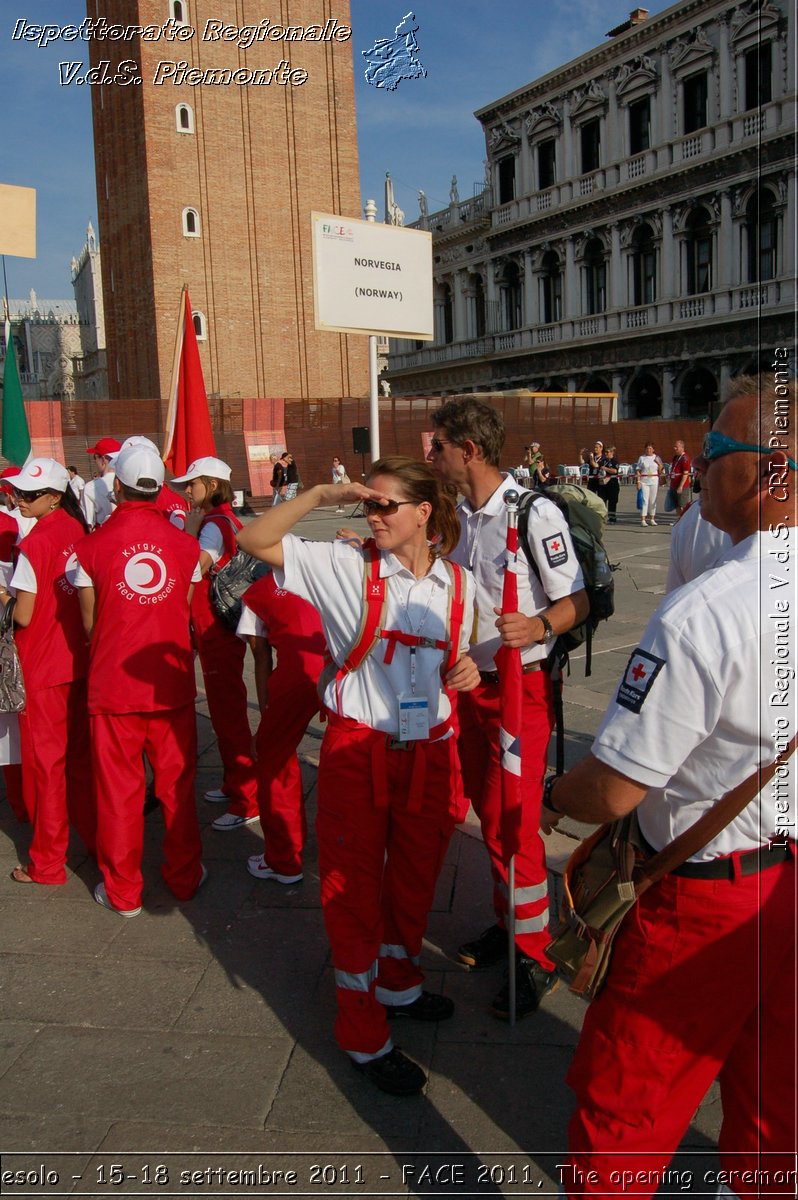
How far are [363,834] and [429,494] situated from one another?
1078 millimetres

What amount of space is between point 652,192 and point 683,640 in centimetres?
3973

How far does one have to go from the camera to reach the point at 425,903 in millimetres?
3041

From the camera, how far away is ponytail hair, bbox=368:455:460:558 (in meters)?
2.83

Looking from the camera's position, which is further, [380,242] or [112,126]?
[112,126]

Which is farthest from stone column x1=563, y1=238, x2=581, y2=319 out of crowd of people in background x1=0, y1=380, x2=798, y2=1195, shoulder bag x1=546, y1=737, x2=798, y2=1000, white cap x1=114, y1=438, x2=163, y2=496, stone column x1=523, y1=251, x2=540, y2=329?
shoulder bag x1=546, y1=737, x2=798, y2=1000

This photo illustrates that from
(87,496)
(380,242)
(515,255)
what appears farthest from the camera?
(515,255)

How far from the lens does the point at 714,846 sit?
1.79m

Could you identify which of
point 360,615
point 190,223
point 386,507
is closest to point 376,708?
point 360,615

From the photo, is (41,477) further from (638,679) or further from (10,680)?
(638,679)

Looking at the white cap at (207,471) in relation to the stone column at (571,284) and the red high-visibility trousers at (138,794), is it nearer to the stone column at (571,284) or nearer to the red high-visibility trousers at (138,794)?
the red high-visibility trousers at (138,794)

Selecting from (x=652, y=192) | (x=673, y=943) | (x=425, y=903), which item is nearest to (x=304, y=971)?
(x=425, y=903)

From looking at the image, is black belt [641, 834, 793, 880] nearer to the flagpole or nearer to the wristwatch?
the flagpole

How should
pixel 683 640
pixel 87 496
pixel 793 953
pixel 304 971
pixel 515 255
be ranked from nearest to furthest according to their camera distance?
1. pixel 683 640
2. pixel 793 953
3. pixel 304 971
4. pixel 87 496
5. pixel 515 255

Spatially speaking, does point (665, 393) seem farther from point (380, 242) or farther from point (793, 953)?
point (793, 953)
